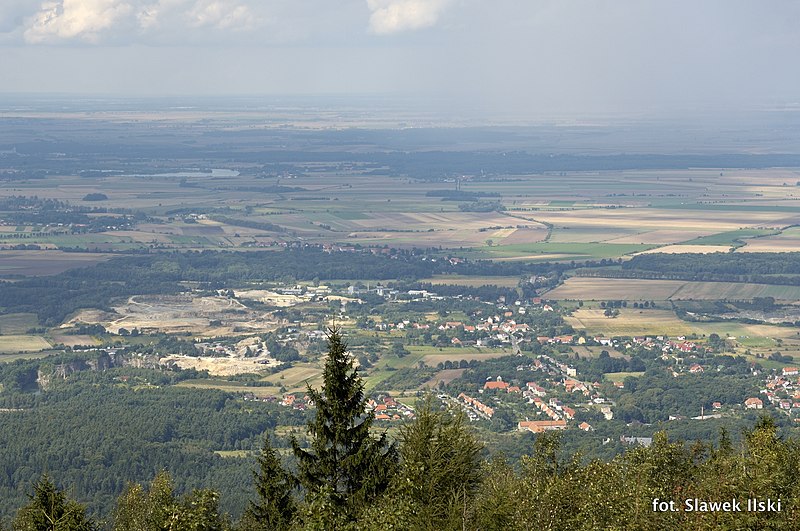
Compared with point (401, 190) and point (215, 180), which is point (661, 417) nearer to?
point (401, 190)

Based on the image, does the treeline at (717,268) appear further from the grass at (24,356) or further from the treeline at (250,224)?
the grass at (24,356)

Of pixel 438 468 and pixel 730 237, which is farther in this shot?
pixel 730 237

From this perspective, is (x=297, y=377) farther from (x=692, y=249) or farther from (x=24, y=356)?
(x=692, y=249)

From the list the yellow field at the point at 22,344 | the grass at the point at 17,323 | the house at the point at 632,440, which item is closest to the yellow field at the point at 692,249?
the grass at the point at 17,323

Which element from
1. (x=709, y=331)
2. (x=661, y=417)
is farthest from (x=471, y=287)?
(x=661, y=417)

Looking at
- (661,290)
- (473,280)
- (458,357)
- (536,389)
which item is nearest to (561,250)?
(473,280)
